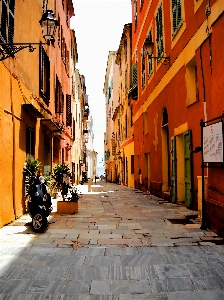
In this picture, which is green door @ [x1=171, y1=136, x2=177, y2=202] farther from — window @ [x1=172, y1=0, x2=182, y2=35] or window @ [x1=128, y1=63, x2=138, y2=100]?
window @ [x1=128, y1=63, x2=138, y2=100]

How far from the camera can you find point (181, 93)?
997 cm

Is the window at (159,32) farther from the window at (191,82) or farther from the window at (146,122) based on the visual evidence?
the window at (146,122)

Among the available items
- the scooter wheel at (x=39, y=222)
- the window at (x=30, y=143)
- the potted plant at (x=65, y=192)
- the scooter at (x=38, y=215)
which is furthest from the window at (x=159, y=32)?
the scooter wheel at (x=39, y=222)

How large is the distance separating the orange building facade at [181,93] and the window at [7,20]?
443 cm

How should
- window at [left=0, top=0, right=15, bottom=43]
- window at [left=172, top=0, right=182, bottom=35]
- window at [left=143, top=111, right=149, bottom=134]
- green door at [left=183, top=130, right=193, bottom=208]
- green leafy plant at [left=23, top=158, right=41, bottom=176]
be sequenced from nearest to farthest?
window at [left=0, top=0, right=15, bottom=43] → green leafy plant at [left=23, top=158, right=41, bottom=176] → green door at [left=183, top=130, right=193, bottom=208] → window at [left=172, top=0, right=182, bottom=35] → window at [left=143, top=111, right=149, bottom=134]

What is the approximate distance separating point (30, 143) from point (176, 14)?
250 inches

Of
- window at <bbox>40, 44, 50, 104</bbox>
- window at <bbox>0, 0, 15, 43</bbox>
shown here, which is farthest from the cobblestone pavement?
window at <bbox>40, 44, 50, 104</bbox>

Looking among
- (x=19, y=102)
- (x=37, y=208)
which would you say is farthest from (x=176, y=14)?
(x=37, y=208)

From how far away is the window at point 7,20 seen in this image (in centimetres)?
673

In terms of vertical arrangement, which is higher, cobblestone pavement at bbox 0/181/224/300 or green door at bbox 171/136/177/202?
green door at bbox 171/136/177/202

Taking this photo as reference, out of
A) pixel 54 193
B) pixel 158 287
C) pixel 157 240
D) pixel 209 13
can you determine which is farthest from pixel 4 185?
pixel 54 193

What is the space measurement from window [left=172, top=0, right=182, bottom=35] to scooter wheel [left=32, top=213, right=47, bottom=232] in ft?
23.7

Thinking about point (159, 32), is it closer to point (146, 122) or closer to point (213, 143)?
point (146, 122)

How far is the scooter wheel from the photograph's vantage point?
21.1ft
